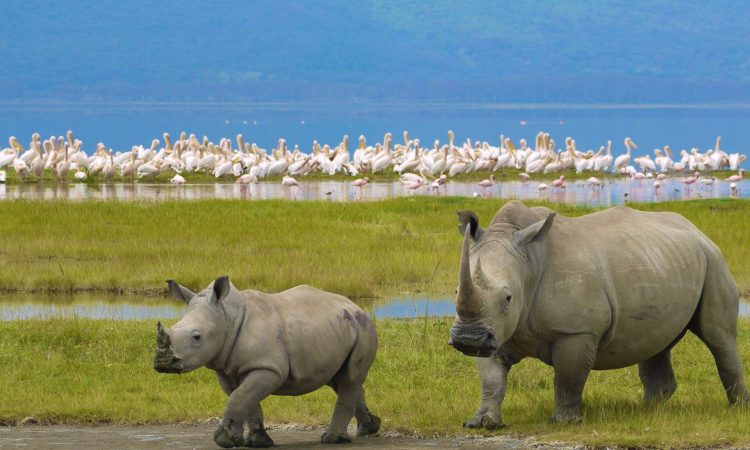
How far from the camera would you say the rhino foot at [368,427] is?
8664 millimetres

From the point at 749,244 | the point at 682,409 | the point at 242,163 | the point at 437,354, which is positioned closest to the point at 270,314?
the point at 682,409

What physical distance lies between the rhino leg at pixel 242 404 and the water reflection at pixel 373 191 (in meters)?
24.6

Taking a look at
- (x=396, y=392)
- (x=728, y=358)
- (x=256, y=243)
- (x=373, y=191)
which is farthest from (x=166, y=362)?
(x=373, y=191)

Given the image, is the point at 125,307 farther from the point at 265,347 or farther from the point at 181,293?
the point at 265,347

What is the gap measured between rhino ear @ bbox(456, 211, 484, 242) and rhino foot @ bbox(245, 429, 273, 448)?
1.57 m

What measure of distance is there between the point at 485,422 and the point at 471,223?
1.22 metres

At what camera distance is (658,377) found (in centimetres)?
981

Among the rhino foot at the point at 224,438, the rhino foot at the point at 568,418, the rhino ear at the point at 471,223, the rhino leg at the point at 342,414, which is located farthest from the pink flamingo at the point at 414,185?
the rhino foot at the point at 224,438

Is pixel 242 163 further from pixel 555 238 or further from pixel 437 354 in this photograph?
pixel 555 238

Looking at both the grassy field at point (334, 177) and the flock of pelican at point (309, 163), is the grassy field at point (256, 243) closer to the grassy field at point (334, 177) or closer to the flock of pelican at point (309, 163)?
the flock of pelican at point (309, 163)

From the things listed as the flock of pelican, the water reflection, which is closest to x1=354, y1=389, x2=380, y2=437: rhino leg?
the water reflection

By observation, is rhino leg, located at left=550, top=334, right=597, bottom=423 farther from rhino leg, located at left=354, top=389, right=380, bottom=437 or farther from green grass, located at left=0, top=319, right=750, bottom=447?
rhino leg, located at left=354, top=389, right=380, bottom=437

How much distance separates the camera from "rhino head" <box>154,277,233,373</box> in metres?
7.52

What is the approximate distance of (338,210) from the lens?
2575cm
